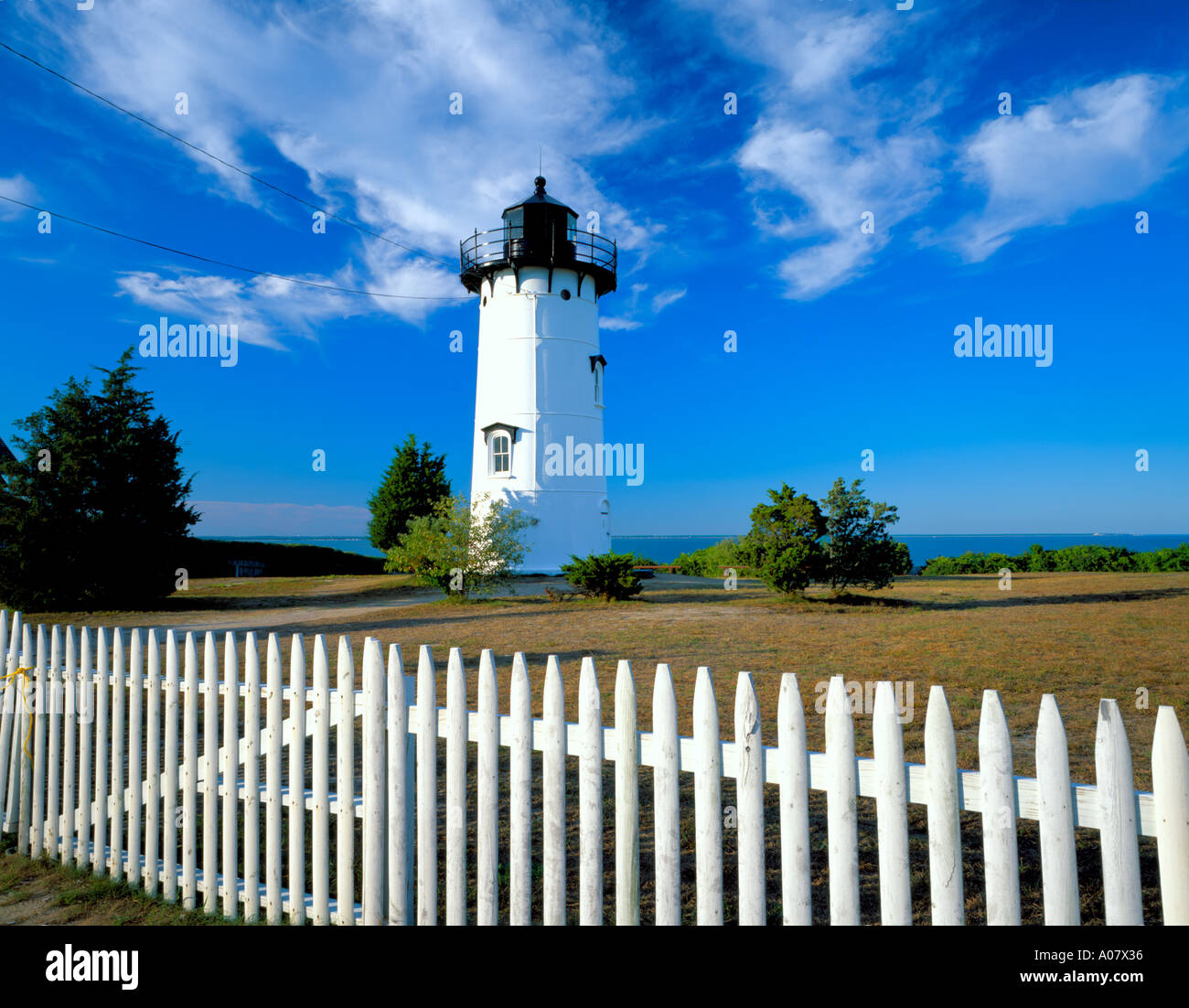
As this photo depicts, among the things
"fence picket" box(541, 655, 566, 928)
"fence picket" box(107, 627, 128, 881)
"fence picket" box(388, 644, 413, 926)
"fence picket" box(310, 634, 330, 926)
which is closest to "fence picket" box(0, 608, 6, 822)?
"fence picket" box(107, 627, 128, 881)

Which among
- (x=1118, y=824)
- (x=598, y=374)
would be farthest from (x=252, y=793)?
(x=598, y=374)

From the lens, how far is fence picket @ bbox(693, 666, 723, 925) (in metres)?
2.84

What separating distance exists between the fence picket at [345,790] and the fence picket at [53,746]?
2295 millimetres

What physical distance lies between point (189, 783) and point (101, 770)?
86 cm

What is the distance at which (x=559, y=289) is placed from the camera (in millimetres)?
26609

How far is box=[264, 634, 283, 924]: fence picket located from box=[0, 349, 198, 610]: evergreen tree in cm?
1704

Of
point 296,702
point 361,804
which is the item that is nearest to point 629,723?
point 361,804

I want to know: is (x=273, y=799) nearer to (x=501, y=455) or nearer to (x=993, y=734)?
(x=993, y=734)

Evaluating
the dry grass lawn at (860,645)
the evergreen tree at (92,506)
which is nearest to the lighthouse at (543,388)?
the dry grass lawn at (860,645)

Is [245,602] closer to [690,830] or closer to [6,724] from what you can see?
[6,724]

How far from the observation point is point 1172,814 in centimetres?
226

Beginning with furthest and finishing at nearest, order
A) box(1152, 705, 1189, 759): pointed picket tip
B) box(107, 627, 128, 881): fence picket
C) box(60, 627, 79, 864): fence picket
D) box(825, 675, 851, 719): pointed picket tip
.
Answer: box(60, 627, 79, 864): fence picket < box(107, 627, 128, 881): fence picket < box(825, 675, 851, 719): pointed picket tip < box(1152, 705, 1189, 759): pointed picket tip

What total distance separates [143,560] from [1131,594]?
79.8 feet

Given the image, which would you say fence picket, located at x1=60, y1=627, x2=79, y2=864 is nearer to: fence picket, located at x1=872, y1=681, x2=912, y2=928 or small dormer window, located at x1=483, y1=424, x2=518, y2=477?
fence picket, located at x1=872, y1=681, x2=912, y2=928
